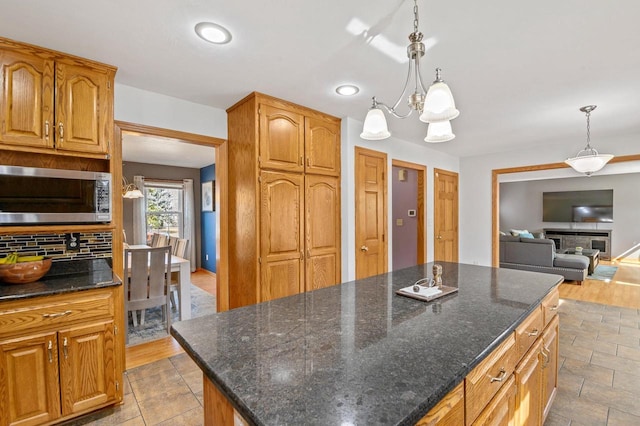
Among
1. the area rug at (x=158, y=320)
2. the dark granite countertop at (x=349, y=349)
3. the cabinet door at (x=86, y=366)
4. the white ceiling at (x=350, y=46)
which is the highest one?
the white ceiling at (x=350, y=46)

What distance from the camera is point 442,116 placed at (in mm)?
1356

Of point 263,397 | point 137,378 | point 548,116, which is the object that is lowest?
point 137,378

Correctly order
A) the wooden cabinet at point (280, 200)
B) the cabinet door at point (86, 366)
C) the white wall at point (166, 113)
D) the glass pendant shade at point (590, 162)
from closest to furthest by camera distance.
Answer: the cabinet door at point (86, 366) → the white wall at point (166, 113) → the wooden cabinet at point (280, 200) → the glass pendant shade at point (590, 162)

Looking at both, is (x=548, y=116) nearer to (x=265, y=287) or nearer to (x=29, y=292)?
(x=265, y=287)

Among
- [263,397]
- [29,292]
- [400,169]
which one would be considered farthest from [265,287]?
[400,169]

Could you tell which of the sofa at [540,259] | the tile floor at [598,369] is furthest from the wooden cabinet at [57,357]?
the sofa at [540,259]

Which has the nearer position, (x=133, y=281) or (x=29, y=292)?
(x=29, y=292)

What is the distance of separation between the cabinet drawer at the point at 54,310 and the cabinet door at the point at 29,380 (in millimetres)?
75

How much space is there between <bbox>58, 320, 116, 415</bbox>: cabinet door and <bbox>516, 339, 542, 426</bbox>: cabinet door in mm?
2260

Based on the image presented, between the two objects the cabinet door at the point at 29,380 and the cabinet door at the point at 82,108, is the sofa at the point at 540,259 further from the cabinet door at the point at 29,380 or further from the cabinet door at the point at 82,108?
the cabinet door at the point at 29,380

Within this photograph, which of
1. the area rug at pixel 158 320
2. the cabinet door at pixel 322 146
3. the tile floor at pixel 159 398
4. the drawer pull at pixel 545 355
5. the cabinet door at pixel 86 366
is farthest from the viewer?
the area rug at pixel 158 320

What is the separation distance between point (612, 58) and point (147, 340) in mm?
4497

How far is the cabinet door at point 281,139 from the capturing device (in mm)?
2618

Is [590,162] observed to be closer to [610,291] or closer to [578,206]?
[610,291]
